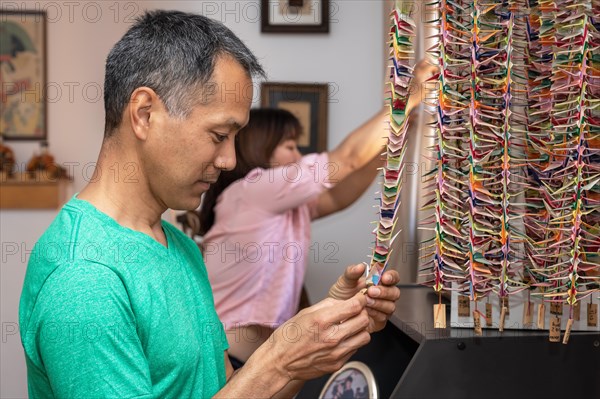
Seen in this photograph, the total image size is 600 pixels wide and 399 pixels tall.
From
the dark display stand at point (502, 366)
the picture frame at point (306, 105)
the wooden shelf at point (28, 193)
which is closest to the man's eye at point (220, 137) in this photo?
the dark display stand at point (502, 366)

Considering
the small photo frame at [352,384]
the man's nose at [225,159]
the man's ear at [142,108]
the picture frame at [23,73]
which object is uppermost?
the picture frame at [23,73]

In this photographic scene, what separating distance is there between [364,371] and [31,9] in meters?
2.77

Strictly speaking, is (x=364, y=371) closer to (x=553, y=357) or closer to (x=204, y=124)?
(x=553, y=357)

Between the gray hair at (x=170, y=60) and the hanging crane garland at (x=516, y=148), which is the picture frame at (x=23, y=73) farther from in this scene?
the hanging crane garland at (x=516, y=148)

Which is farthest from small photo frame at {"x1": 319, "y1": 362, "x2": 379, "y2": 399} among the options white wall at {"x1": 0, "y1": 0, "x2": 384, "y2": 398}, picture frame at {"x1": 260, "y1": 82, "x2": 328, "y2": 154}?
picture frame at {"x1": 260, "y1": 82, "x2": 328, "y2": 154}

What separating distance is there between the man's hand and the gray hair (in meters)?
0.36

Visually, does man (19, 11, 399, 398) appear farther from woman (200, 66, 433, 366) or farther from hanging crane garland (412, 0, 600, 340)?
woman (200, 66, 433, 366)

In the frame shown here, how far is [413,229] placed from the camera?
2357mm

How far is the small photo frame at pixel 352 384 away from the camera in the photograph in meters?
1.53

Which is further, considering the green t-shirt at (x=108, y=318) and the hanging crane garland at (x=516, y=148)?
the hanging crane garland at (x=516, y=148)

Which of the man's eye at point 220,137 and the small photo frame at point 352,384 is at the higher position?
the man's eye at point 220,137

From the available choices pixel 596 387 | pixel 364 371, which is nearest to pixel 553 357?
pixel 596 387

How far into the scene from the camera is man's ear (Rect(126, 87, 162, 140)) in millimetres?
1067

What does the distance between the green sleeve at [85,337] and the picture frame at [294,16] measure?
244 centimetres
